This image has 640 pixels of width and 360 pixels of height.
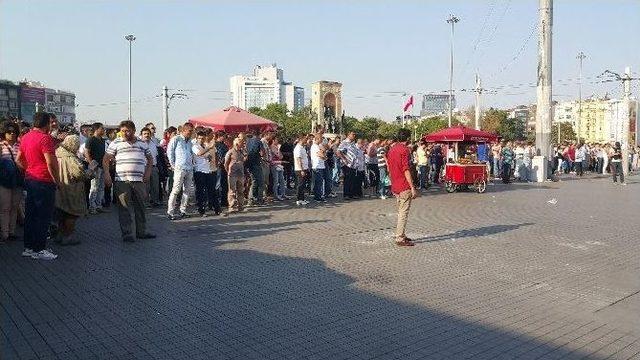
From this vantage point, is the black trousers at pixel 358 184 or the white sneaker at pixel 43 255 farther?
the black trousers at pixel 358 184

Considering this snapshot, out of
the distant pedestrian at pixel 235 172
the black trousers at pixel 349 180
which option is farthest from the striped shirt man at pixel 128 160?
the black trousers at pixel 349 180

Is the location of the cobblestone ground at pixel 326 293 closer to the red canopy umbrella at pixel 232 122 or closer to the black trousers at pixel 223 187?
the black trousers at pixel 223 187

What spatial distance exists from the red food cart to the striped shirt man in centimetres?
1153

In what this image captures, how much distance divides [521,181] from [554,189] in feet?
13.7

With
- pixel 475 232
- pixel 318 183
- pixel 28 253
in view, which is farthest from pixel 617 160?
pixel 28 253

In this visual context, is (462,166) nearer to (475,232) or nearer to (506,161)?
(506,161)

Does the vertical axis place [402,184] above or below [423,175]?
above

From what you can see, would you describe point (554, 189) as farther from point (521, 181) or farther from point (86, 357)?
point (86, 357)

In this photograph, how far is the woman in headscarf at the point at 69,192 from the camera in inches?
338

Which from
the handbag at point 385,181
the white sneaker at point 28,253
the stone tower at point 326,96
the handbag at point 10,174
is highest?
the stone tower at point 326,96

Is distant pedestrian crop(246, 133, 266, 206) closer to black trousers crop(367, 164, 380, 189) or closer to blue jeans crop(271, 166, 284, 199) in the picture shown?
blue jeans crop(271, 166, 284, 199)

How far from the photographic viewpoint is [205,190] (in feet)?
39.9

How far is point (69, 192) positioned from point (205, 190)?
12.5ft

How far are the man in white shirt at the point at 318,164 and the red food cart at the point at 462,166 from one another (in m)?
5.20
